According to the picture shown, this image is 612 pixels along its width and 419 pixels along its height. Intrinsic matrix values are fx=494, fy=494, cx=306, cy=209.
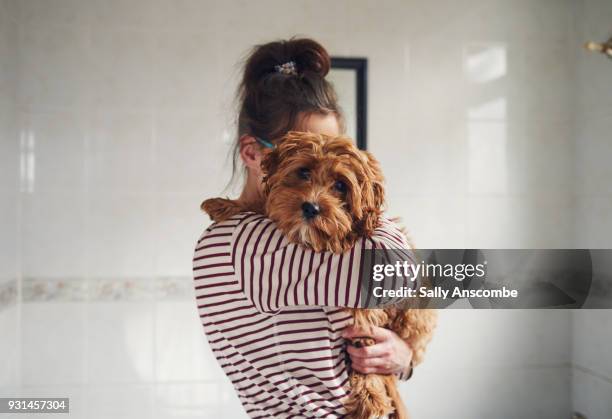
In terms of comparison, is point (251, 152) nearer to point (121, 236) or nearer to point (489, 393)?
point (121, 236)

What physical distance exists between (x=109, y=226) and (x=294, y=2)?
0.91 metres

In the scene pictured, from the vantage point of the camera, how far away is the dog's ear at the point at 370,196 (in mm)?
538

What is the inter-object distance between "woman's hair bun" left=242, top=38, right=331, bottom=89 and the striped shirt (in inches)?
9.2

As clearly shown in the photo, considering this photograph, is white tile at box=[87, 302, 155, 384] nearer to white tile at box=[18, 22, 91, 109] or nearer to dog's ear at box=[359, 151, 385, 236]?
white tile at box=[18, 22, 91, 109]

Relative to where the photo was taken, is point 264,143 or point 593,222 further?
point 593,222

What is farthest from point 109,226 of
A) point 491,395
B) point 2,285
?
point 491,395

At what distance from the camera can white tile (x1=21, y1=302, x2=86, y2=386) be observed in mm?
1491

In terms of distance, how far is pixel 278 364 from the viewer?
2.11ft

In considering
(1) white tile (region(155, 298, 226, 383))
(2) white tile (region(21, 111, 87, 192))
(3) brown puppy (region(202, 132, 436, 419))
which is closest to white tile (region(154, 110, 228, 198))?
(2) white tile (region(21, 111, 87, 192))

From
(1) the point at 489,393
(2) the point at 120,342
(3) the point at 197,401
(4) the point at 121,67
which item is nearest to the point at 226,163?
(4) the point at 121,67

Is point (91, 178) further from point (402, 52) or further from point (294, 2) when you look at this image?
point (402, 52)

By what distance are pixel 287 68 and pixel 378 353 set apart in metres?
0.42

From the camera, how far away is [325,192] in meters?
0.54

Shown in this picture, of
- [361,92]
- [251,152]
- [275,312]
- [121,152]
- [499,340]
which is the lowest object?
[499,340]
